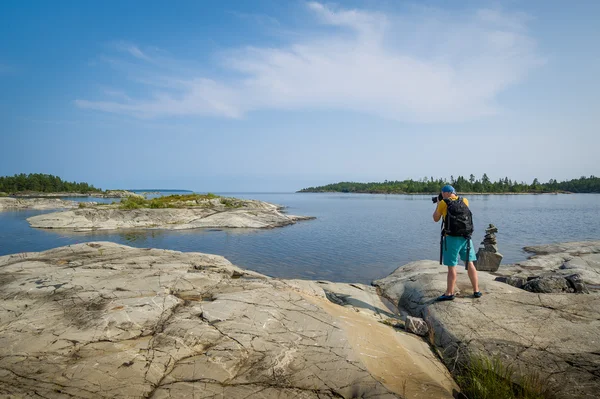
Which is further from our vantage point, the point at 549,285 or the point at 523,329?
the point at 549,285

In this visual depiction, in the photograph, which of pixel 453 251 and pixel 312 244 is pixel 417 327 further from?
pixel 312 244

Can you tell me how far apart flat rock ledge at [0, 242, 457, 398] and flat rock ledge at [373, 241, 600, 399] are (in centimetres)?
96

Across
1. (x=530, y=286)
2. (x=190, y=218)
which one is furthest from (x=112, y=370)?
(x=190, y=218)

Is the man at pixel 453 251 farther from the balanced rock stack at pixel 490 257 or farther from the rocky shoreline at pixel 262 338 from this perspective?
the balanced rock stack at pixel 490 257

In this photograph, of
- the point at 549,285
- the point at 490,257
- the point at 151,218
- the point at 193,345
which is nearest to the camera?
the point at 193,345

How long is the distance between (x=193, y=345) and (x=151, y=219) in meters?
34.1

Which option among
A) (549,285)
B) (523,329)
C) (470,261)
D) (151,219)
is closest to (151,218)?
(151,219)

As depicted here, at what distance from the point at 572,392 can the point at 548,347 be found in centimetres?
132

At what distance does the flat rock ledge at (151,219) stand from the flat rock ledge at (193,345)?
26.3m

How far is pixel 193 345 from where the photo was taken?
5965mm

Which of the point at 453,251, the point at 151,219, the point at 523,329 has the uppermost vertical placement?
the point at 453,251

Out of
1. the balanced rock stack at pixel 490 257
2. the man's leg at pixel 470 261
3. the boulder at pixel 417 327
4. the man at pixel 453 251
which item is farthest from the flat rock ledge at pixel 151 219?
the boulder at pixel 417 327

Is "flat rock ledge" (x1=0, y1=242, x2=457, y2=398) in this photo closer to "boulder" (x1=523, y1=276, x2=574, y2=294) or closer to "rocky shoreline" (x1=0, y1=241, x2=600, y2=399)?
"rocky shoreline" (x1=0, y1=241, x2=600, y2=399)

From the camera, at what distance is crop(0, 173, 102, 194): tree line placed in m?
128
